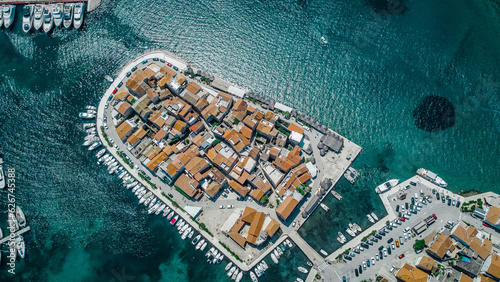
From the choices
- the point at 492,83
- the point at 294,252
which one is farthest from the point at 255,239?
the point at 492,83

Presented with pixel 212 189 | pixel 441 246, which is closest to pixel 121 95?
pixel 212 189

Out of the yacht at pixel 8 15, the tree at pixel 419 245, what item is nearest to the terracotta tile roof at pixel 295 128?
the tree at pixel 419 245

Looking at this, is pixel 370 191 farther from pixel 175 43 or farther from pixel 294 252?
pixel 175 43

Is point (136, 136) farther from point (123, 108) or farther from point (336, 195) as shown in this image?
point (336, 195)

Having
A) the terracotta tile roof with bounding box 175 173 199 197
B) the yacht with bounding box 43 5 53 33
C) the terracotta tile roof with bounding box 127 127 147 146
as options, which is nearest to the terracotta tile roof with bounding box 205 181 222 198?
the terracotta tile roof with bounding box 175 173 199 197

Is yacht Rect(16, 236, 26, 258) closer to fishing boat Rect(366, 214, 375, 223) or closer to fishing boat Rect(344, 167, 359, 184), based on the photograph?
fishing boat Rect(344, 167, 359, 184)

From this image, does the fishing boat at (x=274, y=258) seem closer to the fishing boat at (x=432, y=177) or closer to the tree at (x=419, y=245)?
the tree at (x=419, y=245)
